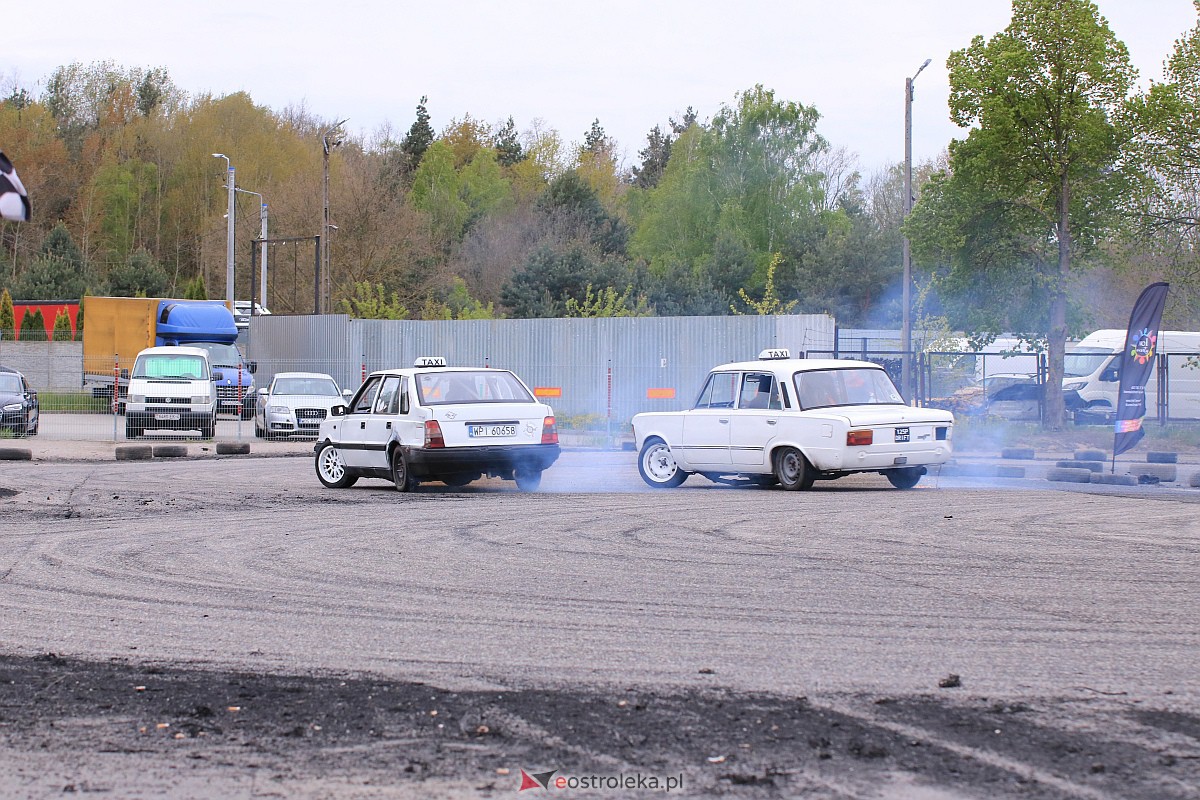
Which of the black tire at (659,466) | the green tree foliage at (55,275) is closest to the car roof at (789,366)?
the black tire at (659,466)

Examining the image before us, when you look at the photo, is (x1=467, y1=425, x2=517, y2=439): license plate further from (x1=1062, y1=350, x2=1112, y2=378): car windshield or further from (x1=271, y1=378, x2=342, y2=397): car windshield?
(x1=1062, y1=350, x2=1112, y2=378): car windshield

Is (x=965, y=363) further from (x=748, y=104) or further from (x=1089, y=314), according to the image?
(x=748, y=104)

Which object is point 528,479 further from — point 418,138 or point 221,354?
point 418,138

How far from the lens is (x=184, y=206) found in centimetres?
7538

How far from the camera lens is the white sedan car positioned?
28.8m

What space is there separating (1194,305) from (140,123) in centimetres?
6142

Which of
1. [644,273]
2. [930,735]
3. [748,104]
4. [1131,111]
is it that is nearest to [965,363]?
[1131,111]

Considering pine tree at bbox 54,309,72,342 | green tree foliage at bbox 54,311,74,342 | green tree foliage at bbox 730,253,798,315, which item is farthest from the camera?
pine tree at bbox 54,309,72,342

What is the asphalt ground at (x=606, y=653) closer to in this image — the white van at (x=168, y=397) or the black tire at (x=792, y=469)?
the black tire at (x=792, y=469)

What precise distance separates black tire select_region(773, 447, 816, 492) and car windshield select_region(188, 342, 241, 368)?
2610 centimetres

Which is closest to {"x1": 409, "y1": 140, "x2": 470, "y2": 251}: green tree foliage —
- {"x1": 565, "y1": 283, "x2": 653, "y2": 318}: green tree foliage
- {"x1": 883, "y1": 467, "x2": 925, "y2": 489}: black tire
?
{"x1": 565, "y1": 283, "x2": 653, "y2": 318}: green tree foliage

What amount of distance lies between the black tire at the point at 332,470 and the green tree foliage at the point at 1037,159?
16.7m

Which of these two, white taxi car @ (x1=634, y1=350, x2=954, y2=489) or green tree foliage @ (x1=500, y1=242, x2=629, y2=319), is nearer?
white taxi car @ (x1=634, y1=350, x2=954, y2=489)

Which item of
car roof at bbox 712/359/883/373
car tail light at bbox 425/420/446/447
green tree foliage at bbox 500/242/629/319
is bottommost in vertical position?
car tail light at bbox 425/420/446/447
